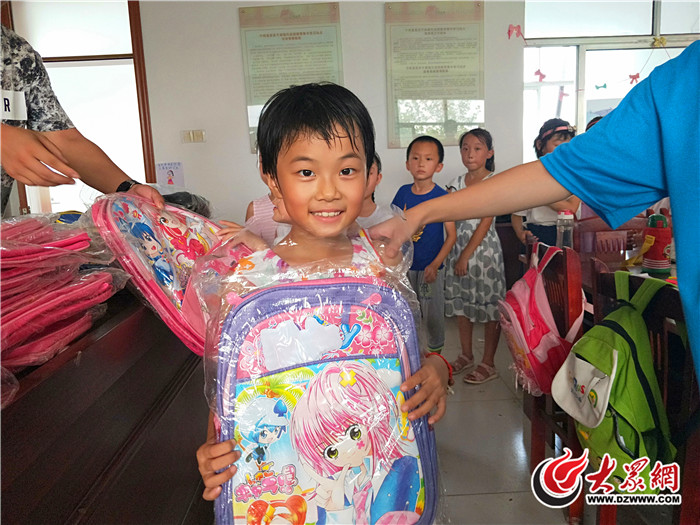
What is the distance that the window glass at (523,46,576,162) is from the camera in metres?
4.38

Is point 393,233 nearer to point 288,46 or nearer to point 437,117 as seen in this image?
point 437,117

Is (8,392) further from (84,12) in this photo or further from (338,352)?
(84,12)

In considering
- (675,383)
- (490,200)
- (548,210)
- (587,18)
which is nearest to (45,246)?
(490,200)

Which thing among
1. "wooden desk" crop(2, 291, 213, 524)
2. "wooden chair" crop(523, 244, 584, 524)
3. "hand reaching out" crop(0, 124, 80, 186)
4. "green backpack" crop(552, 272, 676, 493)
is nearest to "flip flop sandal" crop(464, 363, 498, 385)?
"wooden chair" crop(523, 244, 584, 524)

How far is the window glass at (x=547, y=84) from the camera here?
14.4ft

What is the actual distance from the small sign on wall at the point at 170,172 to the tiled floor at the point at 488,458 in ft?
8.99

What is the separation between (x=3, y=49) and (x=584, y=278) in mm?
1862

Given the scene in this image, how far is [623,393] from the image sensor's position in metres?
1.20

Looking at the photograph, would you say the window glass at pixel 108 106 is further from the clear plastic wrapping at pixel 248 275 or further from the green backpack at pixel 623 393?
the green backpack at pixel 623 393

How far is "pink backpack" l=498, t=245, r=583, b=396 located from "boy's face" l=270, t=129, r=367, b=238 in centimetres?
98

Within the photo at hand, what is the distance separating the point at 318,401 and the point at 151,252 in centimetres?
49

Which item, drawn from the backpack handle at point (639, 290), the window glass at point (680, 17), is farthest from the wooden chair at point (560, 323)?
the window glass at point (680, 17)

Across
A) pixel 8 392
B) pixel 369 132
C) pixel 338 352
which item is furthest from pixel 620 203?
pixel 8 392

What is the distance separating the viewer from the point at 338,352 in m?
0.80
